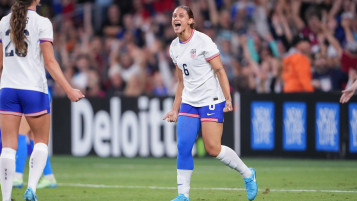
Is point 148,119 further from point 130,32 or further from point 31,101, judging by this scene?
point 31,101

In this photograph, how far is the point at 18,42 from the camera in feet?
18.0

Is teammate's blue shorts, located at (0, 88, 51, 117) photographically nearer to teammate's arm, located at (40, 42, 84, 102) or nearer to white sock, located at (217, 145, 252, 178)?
teammate's arm, located at (40, 42, 84, 102)

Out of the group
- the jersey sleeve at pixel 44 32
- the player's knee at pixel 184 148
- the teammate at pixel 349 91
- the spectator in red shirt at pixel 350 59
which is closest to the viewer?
the jersey sleeve at pixel 44 32

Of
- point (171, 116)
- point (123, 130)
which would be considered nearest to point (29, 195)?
point (171, 116)

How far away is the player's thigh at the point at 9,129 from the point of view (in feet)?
18.4

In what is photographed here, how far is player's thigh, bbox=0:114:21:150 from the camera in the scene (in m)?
5.61

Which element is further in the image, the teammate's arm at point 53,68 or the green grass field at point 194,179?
the green grass field at point 194,179

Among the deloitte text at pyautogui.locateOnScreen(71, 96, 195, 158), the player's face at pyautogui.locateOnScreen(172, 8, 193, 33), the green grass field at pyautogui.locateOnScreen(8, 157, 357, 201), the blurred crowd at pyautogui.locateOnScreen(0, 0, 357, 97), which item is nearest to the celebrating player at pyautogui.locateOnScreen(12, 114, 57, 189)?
the green grass field at pyautogui.locateOnScreen(8, 157, 357, 201)

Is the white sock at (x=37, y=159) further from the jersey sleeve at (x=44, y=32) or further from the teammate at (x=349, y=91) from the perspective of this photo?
the teammate at (x=349, y=91)

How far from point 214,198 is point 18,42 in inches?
123

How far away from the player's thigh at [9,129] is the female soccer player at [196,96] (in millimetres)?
1796

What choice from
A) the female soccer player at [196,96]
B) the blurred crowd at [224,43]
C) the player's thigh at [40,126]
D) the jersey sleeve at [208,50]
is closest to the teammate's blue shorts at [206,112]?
the female soccer player at [196,96]

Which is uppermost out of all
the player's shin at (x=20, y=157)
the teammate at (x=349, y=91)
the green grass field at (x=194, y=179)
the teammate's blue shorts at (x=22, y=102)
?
the teammate at (x=349, y=91)

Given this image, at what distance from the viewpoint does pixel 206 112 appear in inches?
249
